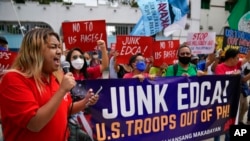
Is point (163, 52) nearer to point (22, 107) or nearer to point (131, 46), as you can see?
point (131, 46)

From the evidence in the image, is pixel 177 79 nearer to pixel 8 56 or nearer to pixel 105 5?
pixel 8 56

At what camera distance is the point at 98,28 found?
5445mm

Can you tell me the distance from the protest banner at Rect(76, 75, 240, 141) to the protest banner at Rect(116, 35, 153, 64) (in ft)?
5.98

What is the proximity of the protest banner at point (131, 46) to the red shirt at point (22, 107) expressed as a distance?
3984mm

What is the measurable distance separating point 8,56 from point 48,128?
3.55 meters

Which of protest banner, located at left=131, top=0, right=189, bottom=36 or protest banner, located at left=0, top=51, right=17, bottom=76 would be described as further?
protest banner, located at left=131, top=0, right=189, bottom=36

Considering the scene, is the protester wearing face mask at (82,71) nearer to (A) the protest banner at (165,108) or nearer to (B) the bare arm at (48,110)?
(A) the protest banner at (165,108)

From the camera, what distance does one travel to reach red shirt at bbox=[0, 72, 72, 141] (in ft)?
5.93

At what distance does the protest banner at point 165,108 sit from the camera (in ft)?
11.6

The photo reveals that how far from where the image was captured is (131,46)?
6.14 m

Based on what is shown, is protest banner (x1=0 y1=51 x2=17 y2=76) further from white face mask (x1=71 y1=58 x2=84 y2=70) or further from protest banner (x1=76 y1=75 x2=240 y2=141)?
protest banner (x1=76 y1=75 x2=240 y2=141)

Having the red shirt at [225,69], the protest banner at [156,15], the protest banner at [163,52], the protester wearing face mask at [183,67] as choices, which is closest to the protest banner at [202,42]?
the protest banner at [156,15]

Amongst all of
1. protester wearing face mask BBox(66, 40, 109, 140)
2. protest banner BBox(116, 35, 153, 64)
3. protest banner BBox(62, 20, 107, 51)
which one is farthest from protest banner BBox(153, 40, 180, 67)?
protester wearing face mask BBox(66, 40, 109, 140)

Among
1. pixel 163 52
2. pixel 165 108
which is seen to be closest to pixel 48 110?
pixel 165 108
